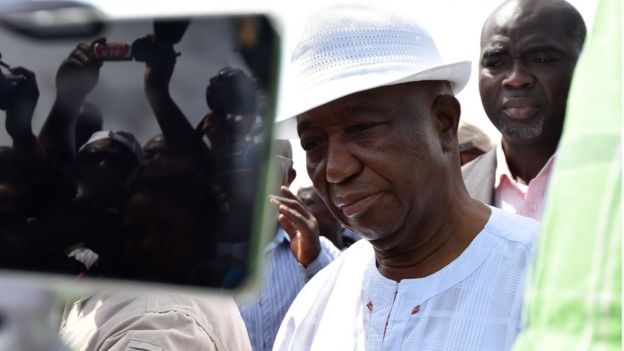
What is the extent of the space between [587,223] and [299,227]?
3352mm

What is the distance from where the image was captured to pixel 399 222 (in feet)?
6.14

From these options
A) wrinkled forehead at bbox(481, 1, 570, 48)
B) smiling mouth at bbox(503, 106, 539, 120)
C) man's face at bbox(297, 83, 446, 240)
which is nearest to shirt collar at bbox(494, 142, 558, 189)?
smiling mouth at bbox(503, 106, 539, 120)

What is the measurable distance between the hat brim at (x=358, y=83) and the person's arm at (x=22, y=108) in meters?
1.09

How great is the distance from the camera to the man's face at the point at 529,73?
2926 millimetres

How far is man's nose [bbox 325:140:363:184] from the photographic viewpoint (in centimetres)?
185

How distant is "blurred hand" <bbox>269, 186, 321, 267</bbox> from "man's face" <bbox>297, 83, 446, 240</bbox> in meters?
2.04

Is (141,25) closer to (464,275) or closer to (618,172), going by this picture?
(618,172)

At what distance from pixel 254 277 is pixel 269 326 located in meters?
3.08

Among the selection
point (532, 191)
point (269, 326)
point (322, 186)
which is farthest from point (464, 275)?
point (269, 326)

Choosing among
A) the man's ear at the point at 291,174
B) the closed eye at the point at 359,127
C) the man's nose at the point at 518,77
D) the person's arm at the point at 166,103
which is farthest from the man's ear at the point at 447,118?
the man's ear at the point at 291,174

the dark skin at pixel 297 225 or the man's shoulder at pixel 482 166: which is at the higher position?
the man's shoulder at pixel 482 166

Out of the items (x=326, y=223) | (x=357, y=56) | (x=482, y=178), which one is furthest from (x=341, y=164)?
(x=326, y=223)

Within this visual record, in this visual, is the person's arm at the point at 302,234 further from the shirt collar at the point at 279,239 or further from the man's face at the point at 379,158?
Result: the man's face at the point at 379,158

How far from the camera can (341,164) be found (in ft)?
6.11
